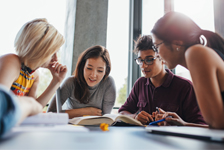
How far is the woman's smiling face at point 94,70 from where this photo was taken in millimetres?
1739

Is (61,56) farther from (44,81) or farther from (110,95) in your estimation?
(110,95)

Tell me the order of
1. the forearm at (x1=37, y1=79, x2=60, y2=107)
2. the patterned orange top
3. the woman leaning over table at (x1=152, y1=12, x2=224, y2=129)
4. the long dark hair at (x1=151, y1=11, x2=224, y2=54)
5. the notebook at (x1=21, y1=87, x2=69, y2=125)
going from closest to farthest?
the notebook at (x1=21, y1=87, x2=69, y2=125) → the woman leaning over table at (x1=152, y1=12, x2=224, y2=129) → the long dark hair at (x1=151, y1=11, x2=224, y2=54) → the patterned orange top → the forearm at (x1=37, y1=79, x2=60, y2=107)

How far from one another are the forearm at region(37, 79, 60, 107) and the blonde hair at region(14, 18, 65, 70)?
273 mm

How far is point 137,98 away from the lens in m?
1.75

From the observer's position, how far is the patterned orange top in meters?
1.37

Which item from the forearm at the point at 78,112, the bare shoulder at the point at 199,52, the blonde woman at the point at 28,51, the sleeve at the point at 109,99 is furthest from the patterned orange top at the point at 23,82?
the bare shoulder at the point at 199,52

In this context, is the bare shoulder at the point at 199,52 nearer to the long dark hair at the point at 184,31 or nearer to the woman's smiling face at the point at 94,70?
the long dark hair at the point at 184,31

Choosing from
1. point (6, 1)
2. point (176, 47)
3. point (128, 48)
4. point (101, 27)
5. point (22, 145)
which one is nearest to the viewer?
point (22, 145)

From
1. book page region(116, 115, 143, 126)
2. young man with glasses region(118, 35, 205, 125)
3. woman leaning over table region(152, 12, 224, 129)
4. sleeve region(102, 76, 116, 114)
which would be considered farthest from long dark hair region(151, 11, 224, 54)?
sleeve region(102, 76, 116, 114)

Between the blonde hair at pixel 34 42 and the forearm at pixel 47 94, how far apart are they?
273mm

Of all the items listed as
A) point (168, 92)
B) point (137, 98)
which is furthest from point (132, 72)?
point (168, 92)

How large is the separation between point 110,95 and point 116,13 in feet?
6.06

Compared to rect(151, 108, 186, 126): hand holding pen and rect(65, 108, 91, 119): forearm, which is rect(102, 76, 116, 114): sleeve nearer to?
rect(65, 108, 91, 119): forearm

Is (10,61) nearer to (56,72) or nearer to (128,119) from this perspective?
(56,72)
